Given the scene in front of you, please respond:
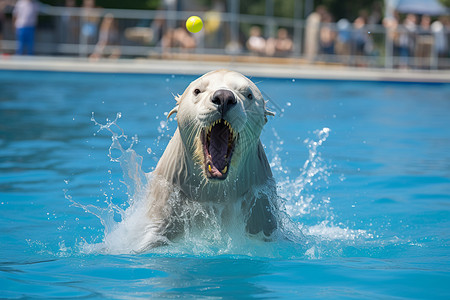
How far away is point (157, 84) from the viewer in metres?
15.7

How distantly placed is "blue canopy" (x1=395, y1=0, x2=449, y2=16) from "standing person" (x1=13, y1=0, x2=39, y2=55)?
1121 centimetres

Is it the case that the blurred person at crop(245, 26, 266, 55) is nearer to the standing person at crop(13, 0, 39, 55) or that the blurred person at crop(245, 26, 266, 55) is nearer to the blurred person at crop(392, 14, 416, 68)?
the blurred person at crop(392, 14, 416, 68)

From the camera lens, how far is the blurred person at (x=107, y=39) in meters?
18.3

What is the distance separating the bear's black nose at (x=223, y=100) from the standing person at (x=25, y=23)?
15163 millimetres

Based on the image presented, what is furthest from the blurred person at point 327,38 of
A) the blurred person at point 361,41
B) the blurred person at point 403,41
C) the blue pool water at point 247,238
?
the blue pool water at point 247,238

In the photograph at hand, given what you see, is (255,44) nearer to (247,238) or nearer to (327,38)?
(327,38)

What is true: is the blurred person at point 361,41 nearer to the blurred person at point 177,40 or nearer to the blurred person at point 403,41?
the blurred person at point 403,41

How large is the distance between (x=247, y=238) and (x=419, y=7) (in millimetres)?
18499

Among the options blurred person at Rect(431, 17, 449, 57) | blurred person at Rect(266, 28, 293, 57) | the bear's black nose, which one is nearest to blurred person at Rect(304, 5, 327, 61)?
blurred person at Rect(266, 28, 293, 57)

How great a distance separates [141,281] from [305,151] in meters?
5.15

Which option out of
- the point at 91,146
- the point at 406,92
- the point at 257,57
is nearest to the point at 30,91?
the point at 91,146

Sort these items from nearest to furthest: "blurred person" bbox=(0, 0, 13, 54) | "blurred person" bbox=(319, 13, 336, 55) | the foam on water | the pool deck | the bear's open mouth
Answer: the bear's open mouth < the foam on water < the pool deck < "blurred person" bbox=(319, 13, 336, 55) < "blurred person" bbox=(0, 0, 13, 54)

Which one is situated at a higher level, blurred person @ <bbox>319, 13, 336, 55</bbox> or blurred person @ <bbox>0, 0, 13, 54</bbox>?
blurred person @ <bbox>0, 0, 13, 54</bbox>

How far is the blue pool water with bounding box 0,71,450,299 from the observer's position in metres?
3.92
